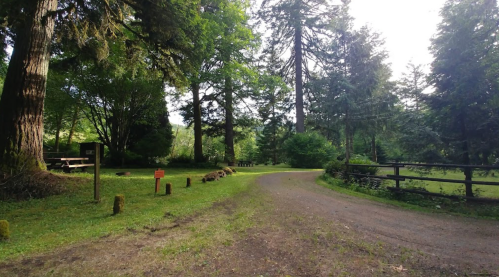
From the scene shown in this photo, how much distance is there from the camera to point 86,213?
606 cm

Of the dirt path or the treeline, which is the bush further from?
the dirt path

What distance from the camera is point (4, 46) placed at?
9930 millimetres

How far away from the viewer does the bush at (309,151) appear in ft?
74.9

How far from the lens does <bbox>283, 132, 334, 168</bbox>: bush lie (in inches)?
899

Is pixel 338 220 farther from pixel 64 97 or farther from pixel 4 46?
pixel 64 97

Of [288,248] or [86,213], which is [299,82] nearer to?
[86,213]

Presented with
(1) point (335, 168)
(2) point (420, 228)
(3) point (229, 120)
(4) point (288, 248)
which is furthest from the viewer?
(3) point (229, 120)

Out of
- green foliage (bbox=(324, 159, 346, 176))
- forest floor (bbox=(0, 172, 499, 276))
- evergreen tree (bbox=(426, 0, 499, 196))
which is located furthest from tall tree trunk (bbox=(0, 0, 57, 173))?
evergreen tree (bbox=(426, 0, 499, 196))

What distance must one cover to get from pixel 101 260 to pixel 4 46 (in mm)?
11237

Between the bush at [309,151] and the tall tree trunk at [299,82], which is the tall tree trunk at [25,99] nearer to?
the bush at [309,151]

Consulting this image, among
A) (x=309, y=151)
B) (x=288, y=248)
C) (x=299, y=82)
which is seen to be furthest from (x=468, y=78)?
(x=299, y=82)

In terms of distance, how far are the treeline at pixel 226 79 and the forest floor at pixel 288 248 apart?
17.4 ft

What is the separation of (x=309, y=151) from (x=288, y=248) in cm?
1948

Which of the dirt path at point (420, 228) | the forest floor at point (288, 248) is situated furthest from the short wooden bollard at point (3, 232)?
the dirt path at point (420, 228)
